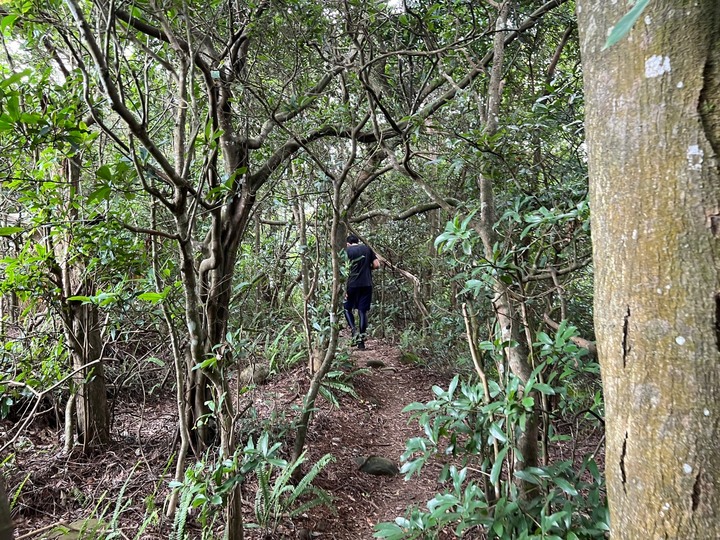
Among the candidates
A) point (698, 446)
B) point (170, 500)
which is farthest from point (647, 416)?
point (170, 500)

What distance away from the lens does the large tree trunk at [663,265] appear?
0.92 meters

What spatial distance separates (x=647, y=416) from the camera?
99 cm

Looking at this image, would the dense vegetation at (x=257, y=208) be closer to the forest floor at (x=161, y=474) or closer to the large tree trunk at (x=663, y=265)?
the forest floor at (x=161, y=474)

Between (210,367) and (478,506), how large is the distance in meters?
1.69

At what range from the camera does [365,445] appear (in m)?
4.87

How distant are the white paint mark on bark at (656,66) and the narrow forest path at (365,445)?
10.7 ft

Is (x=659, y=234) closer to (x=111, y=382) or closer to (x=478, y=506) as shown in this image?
(x=478, y=506)

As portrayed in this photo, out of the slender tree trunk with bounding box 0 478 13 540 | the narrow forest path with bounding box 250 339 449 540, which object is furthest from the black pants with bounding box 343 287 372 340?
the slender tree trunk with bounding box 0 478 13 540

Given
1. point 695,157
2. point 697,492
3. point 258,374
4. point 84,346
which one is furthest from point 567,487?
point 258,374

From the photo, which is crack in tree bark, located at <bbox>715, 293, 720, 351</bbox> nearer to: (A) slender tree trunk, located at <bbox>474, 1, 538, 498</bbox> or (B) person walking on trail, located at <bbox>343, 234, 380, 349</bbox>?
(A) slender tree trunk, located at <bbox>474, 1, 538, 498</bbox>

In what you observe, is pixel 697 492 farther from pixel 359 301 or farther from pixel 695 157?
pixel 359 301

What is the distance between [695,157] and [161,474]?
13.2 feet

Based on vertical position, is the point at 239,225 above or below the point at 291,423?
above

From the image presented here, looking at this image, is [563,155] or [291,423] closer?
[563,155]
